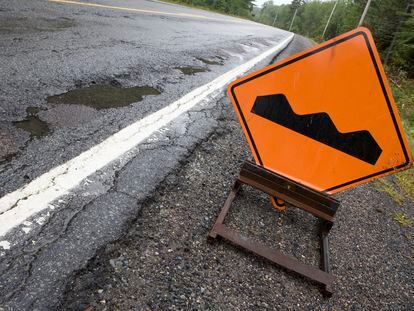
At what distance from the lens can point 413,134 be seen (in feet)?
23.6

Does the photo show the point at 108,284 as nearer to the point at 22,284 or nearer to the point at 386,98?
the point at 22,284

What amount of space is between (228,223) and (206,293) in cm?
66

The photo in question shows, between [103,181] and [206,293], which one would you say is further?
[103,181]

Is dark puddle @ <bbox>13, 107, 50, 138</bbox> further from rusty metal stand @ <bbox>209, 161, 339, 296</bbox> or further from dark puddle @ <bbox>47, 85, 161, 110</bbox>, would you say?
rusty metal stand @ <bbox>209, 161, 339, 296</bbox>

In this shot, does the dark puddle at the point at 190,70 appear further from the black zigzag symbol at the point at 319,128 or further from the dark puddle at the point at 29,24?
the black zigzag symbol at the point at 319,128

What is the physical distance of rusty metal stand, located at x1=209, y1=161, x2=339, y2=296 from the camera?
6.77 ft

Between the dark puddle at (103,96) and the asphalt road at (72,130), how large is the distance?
0.01 m

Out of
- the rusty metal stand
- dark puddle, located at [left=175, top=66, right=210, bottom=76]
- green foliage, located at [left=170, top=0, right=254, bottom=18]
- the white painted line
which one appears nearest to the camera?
the white painted line

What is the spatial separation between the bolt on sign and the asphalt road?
0.80 meters

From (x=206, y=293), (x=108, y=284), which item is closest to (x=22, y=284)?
(x=108, y=284)

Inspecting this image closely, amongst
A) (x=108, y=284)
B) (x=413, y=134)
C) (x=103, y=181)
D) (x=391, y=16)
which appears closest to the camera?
(x=108, y=284)

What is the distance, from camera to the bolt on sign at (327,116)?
7.09 feet

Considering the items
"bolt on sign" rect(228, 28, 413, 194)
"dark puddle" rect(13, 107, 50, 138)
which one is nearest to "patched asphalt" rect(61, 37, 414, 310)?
"bolt on sign" rect(228, 28, 413, 194)

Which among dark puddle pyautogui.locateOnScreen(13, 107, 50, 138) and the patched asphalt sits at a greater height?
dark puddle pyautogui.locateOnScreen(13, 107, 50, 138)
